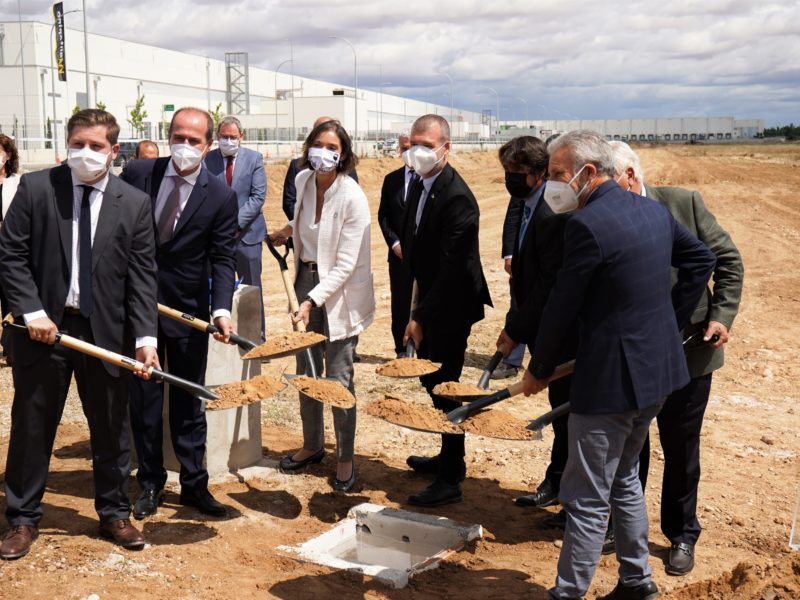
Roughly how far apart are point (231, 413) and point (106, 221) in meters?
1.87

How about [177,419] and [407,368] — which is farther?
[177,419]

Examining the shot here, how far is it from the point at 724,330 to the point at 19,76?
58515 millimetres

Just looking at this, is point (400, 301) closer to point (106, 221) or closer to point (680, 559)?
point (106, 221)

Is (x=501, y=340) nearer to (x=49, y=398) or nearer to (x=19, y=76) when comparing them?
(x=49, y=398)

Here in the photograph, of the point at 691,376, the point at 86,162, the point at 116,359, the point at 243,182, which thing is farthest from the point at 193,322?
the point at 243,182

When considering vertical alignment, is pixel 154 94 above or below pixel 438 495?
above

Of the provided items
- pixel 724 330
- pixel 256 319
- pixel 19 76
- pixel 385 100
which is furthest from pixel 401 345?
pixel 385 100

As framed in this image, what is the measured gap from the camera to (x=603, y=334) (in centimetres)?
380

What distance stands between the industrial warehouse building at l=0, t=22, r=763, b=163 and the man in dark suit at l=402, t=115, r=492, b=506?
32.9 meters

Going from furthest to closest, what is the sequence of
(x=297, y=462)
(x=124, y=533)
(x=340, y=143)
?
(x=297, y=462) < (x=340, y=143) < (x=124, y=533)

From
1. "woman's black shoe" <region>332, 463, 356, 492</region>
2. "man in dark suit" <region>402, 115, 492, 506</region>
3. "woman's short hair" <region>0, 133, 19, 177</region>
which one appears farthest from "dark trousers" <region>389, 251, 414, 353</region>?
"woman's short hair" <region>0, 133, 19, 177</region>

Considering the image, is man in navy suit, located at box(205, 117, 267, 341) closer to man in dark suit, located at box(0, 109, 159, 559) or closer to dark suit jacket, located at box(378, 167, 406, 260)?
dark suit jacket, located at box(378, 167, 406, 260)

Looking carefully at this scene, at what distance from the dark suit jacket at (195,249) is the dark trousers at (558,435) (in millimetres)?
1897

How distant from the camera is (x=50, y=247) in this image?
14.9 ft
